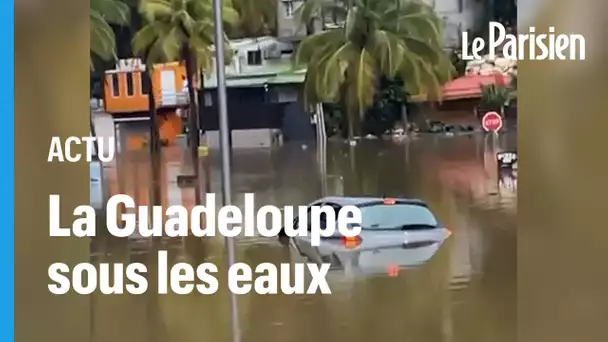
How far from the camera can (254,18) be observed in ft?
6.15

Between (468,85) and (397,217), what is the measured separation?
29 centimetres

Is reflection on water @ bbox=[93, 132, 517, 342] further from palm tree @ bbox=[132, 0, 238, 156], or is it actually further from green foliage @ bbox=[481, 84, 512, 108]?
palm tree @ bbox=[132, 0, 238, 156]

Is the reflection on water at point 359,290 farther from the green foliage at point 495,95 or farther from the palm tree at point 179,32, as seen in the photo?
the palm tree at point 179,32

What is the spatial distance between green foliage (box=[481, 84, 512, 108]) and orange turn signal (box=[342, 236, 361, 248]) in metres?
0.36

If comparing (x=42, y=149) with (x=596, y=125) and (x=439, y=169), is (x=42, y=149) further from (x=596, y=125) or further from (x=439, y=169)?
(x=596, y=125)

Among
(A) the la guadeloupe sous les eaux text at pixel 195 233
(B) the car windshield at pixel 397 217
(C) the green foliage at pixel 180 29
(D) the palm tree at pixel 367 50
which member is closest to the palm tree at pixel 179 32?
(C) the green foliage at pixel 180 29

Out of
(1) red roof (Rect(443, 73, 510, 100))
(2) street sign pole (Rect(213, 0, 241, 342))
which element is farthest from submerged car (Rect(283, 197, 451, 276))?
(1) red roof (Rect(443, 73, 510, 100))

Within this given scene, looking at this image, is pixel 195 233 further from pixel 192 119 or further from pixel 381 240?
pixel 381 240

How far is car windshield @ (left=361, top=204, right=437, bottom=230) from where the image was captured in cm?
186

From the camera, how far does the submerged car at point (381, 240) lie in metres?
1.86

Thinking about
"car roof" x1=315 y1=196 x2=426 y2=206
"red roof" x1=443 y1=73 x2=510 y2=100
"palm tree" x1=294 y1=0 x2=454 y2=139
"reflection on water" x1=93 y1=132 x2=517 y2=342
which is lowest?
"reflection on water" x1=93 y1=132 x2=517 y2=342

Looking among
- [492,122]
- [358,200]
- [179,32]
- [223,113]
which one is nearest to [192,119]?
[223,113]

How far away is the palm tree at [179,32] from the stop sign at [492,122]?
52 centimetres

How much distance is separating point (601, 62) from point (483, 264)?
0.45 metres
